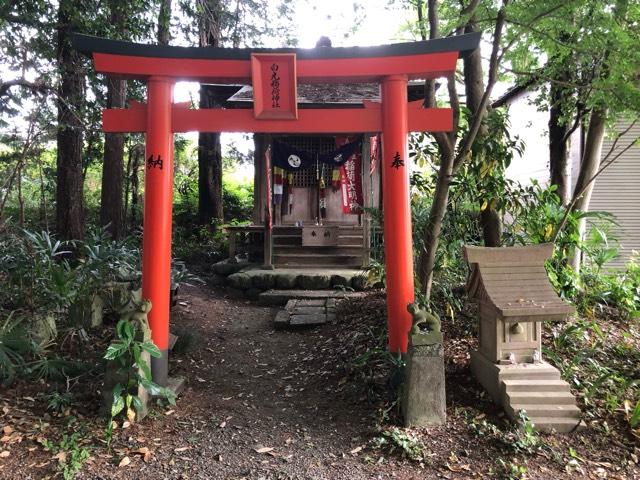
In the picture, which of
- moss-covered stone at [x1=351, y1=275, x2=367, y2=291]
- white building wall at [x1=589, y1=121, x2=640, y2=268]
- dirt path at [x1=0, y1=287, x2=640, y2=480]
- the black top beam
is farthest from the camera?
white building wall at [x1=589, y1=121, x2=640, y2=268]

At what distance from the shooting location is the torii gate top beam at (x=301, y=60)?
397 cm

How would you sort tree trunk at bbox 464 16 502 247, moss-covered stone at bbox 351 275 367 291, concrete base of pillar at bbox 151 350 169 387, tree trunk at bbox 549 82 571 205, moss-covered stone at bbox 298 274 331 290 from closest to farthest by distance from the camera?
→ concrete base of pillar at bbox 151 350 169 387 < tree trunk at bbox 464 16 502 247 < tree trunk at bbox 549 82 571 205 < moss-covered stone at bbox 351 275 367 291 < moss-covered stone at bbox 298 274 331 290

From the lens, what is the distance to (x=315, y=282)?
848 centimetres

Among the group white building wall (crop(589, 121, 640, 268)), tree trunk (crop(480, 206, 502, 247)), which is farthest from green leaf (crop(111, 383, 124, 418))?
white building wall (crop(589, 121, 640, 268))

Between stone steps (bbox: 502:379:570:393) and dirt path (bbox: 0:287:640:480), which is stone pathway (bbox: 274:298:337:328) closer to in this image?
dirt path (bbox: 0:287:640:480)

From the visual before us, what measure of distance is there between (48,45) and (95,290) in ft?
13.0

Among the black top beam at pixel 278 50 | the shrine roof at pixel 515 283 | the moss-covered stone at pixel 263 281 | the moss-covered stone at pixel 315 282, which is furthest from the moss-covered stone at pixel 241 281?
the shrine roof at pixel 515 283

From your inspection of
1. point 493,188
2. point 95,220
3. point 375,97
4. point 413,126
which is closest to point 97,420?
point 413,126

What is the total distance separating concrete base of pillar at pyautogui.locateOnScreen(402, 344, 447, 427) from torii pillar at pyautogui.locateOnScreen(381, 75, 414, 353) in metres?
0.54

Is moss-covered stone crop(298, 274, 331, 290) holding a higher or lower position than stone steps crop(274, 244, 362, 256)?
A: lower

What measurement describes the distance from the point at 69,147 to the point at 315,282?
506cm

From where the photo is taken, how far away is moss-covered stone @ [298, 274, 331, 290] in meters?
8.44

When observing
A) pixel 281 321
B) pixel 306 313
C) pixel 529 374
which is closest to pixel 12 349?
pixel 281 321

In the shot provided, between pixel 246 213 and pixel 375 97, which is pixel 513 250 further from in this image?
pixel 246 213
